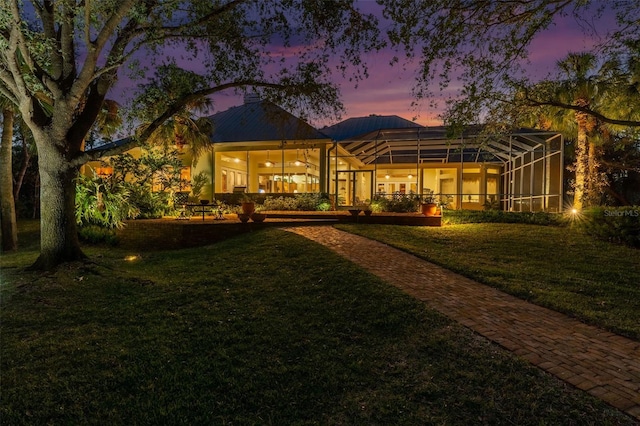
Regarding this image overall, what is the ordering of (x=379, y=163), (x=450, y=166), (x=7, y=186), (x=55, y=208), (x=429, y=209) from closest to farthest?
(x=55, y=208), (x=7, y=186), (x=429, y=209), (x=450, y=166), (x=379, y=163)

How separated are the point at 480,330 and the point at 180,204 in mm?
15755

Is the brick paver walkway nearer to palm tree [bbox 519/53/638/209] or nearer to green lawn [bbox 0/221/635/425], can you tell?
green lawn [bbox 0/221/635/425]

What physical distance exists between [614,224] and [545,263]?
440 centimetres

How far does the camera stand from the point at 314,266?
8031 millimetres

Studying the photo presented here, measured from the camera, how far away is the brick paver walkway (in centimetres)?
334

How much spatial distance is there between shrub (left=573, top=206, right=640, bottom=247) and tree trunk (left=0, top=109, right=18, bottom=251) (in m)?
19.6

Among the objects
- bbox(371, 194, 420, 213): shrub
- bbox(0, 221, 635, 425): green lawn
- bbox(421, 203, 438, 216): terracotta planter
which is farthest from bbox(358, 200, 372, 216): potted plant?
bbox(0, 221, 635, 425): green lawn

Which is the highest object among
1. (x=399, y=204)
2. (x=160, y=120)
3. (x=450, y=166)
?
(x=450, y=166)

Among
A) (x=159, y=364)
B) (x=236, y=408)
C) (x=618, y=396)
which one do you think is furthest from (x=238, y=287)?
(x=618, y=396)

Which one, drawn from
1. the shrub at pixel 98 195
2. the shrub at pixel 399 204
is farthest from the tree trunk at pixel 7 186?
the shrub at pixel 399 204

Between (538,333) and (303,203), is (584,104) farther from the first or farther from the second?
(538,333)

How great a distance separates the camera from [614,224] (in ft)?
36.5

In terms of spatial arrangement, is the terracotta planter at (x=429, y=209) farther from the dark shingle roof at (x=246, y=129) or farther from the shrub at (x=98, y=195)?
the shrub at (x=98, y=195)

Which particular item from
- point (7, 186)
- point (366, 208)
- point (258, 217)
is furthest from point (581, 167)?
point (7, 186)
